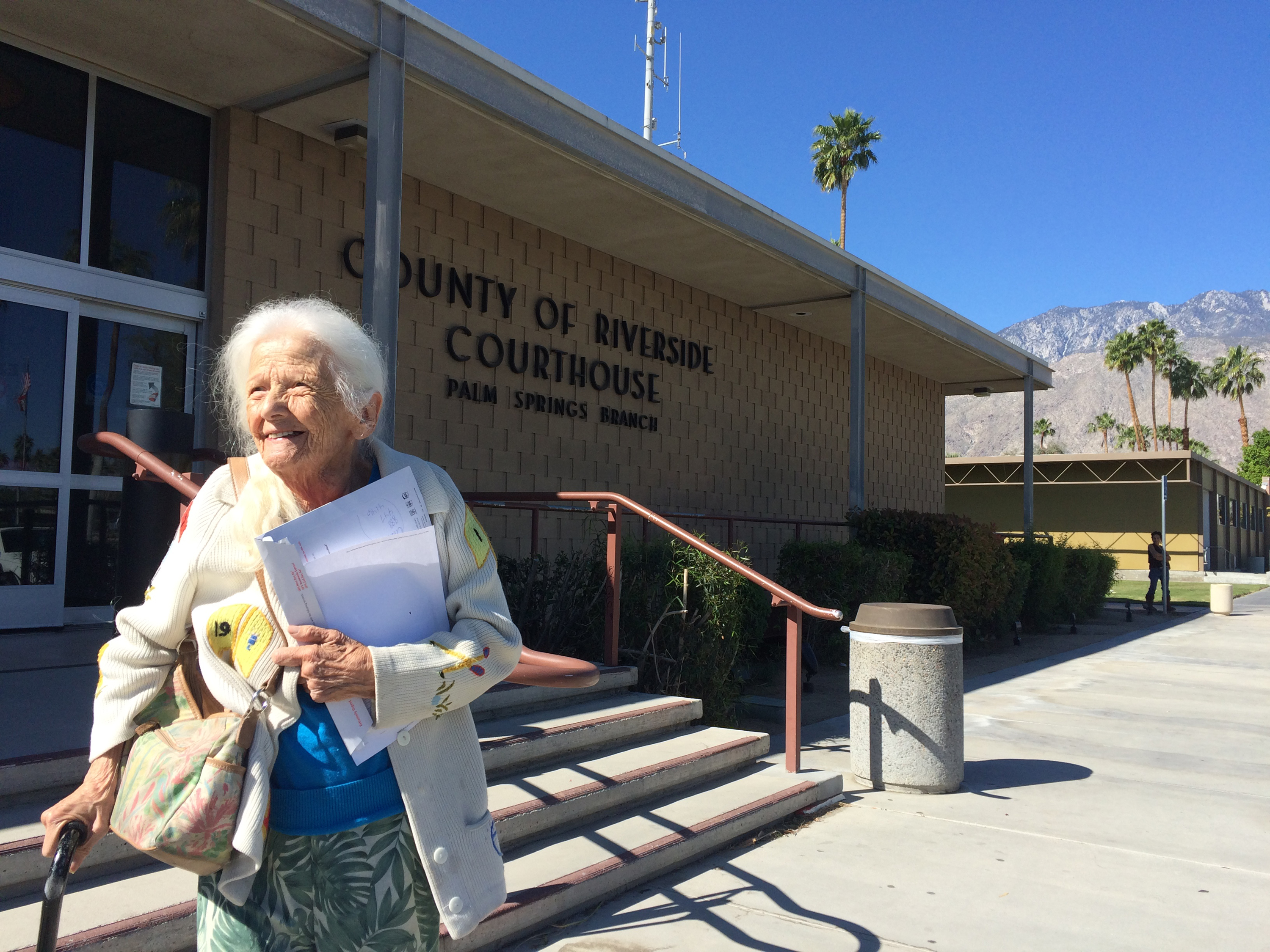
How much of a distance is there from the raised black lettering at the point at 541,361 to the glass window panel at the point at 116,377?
3473 millimetres

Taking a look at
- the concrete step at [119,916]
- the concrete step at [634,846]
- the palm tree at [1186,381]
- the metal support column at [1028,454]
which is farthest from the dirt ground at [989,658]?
the palm tree at [1186,381]

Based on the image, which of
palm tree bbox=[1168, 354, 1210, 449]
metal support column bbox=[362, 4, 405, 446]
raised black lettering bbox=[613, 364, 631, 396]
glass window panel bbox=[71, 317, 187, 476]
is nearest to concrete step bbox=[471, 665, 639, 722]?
metal support column bbox=[362, 4, 405, 446]

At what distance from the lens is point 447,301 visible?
8.88m

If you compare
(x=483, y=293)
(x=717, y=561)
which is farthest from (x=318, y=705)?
(x=483, y=293)

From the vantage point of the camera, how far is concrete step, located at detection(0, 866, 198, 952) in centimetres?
274

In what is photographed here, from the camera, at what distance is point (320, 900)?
6.03ft

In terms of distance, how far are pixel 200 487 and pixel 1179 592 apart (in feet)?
95.1

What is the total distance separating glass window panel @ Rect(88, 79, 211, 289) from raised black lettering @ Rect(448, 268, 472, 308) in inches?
87.3

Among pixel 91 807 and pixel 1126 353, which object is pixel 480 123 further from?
pixel 1126 353

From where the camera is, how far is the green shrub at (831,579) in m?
9.76

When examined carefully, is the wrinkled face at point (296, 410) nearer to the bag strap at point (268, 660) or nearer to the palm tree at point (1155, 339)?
the bag strap at point (268, 660)

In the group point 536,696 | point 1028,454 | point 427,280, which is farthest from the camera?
point 1028,454

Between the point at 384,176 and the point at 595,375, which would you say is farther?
the point at 595,375

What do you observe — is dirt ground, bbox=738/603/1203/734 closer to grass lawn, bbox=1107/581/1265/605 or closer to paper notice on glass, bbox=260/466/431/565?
grass lawn, bbox=1107/581/1265/605
